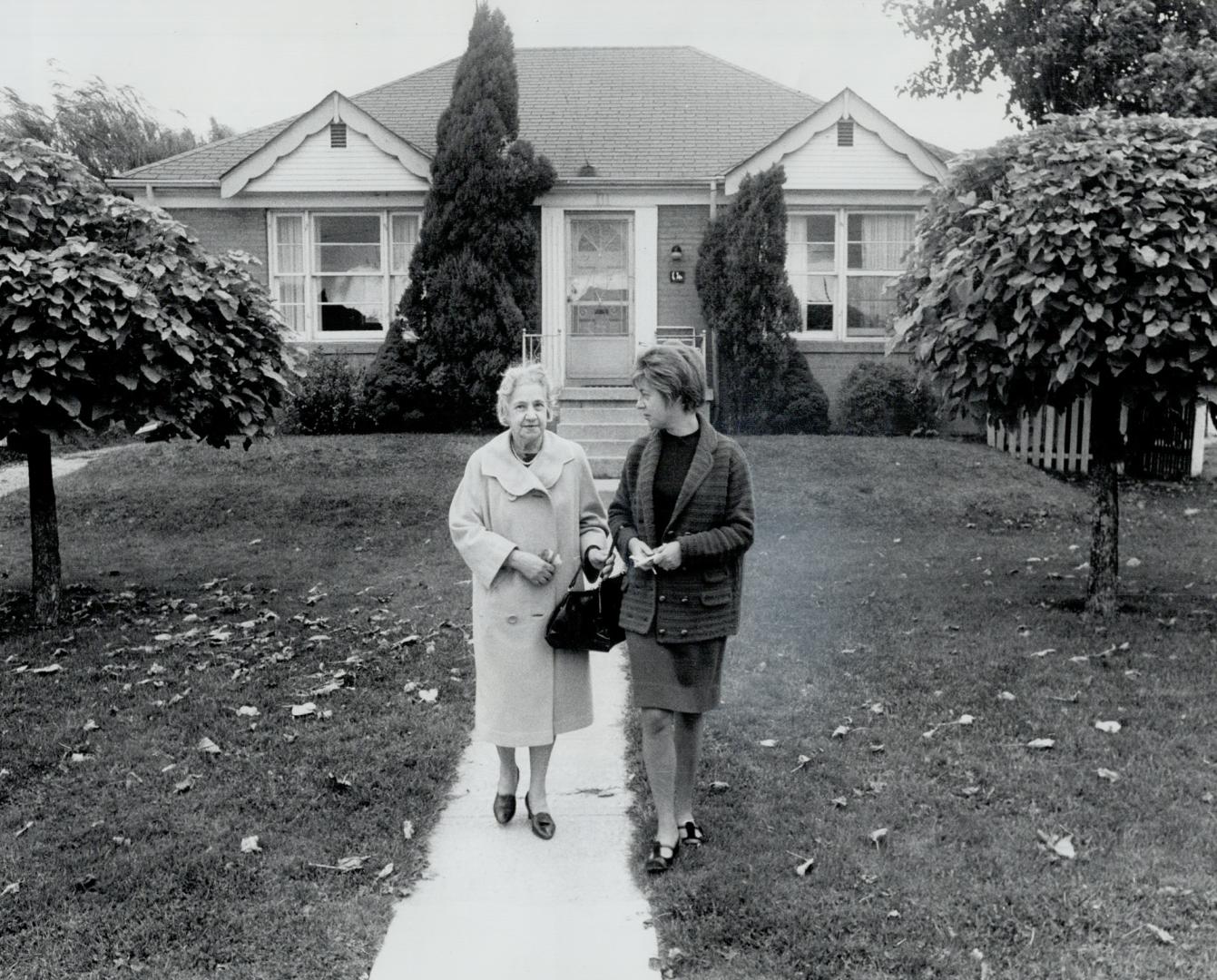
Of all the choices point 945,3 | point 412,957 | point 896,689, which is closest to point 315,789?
point 412,957

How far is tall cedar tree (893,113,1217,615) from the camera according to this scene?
6.99 meters

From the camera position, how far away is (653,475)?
4488 millimetres

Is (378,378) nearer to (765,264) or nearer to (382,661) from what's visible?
(765,264)

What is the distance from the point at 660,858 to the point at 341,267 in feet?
49.8

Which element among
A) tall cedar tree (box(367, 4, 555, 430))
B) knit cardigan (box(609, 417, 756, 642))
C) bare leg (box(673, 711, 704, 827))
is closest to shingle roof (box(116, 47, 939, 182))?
tall cedar tree (box(367, 4, 555, 430))

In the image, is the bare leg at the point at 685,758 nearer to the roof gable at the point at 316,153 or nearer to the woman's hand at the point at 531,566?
the woman's hand at the point at 531,566

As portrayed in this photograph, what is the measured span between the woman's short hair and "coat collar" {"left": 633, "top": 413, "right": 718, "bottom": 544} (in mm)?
155

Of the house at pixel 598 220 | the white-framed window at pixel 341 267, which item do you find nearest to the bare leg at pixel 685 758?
the house at pixel 598 220

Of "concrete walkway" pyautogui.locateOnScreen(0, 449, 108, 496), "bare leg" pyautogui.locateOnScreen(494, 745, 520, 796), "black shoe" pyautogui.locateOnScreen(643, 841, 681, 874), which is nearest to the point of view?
"black shoe" pyautogui.locateOnScreen(643, 841, 681, 874)

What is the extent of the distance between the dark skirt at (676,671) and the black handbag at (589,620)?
19 centimetres

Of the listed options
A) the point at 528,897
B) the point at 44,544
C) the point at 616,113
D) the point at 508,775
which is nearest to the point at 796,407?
the point at 616,113

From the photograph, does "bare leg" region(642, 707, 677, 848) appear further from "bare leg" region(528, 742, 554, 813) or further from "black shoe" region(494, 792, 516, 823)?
"black shoe" region(494, 792, 516, 823)

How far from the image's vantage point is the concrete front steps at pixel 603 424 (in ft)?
46.6

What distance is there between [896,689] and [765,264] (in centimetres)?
1054
